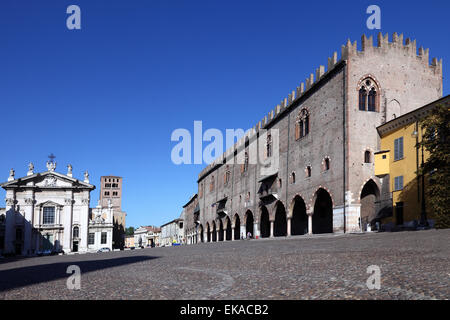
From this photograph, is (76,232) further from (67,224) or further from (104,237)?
(104,237)

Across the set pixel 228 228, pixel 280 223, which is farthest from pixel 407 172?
pixel 228 228

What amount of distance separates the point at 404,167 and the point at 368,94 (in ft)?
20.8

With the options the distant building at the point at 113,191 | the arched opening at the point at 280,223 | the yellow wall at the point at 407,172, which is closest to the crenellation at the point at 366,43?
the yellow wall at the point at 407,172

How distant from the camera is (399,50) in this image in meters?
31.8

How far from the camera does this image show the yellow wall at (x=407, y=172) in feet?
84.0

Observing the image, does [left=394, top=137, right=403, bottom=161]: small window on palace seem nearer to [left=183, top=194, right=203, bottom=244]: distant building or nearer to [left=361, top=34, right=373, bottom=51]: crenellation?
[left=361, top=34, right=373, bottom=51]: crenellation

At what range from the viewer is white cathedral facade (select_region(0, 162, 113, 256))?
183 ft

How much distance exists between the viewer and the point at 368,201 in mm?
30562

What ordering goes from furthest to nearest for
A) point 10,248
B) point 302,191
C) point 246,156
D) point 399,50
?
point 10,248
point 246,156
point 302,191
point 399,50

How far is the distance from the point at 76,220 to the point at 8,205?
27.8ft
